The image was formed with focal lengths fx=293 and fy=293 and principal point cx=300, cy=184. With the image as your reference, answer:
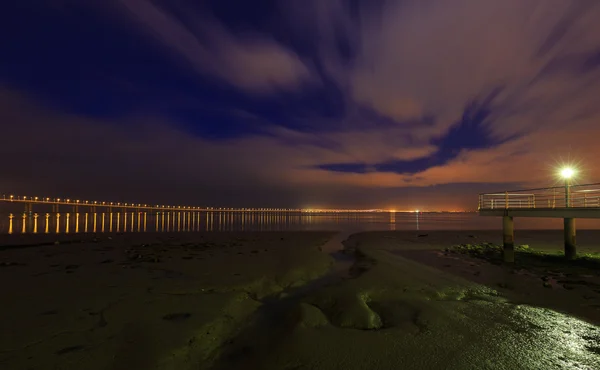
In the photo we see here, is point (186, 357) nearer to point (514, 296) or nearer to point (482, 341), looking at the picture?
point (482, 341)

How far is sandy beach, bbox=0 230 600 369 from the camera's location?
646 cm

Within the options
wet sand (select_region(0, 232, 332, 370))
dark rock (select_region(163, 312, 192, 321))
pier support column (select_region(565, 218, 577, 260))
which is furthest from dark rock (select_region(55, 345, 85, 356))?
pier support column (select_region(565, 218, 577, 260))

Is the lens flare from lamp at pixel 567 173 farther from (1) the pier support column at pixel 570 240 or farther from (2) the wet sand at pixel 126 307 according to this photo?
(2) the wet sand at pixel 126 307

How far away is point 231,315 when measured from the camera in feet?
29.8

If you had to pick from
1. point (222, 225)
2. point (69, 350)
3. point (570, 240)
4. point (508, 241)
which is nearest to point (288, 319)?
point (69, 350)

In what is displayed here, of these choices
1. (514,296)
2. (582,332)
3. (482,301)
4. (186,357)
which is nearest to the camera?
(186,357)

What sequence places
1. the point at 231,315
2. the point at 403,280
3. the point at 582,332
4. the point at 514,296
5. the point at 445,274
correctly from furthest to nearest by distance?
the point at 445,274, the point at 403,280, the point at 514,296, the point at 231,315, the point at 582,332

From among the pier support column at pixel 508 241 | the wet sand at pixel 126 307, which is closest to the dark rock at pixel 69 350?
the wet sand at pixel 126 307

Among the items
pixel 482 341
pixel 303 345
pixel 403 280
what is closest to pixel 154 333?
pixel 303 345

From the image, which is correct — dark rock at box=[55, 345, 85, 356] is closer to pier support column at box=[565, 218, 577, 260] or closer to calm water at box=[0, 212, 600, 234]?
pier support column at box=[565, 218, 577, 260]

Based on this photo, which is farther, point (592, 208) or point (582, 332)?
point (592, 208)

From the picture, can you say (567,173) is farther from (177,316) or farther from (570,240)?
(177,316)

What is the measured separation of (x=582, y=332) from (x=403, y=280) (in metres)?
6.37

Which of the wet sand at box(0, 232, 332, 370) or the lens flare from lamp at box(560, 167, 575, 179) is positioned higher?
the lens flare from lamp at box(560, 167, 575, 179)
